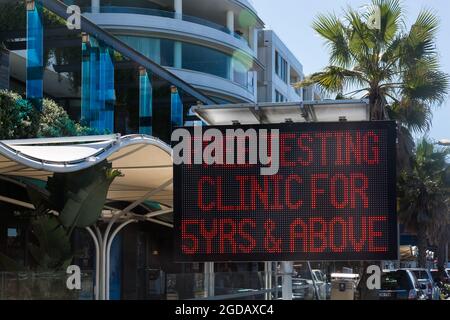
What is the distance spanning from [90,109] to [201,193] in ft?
44.8

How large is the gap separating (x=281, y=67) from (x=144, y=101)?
40.3 m

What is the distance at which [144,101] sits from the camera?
25.2 m

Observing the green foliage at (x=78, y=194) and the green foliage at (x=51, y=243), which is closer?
the green foliage at (x=51, y=243)

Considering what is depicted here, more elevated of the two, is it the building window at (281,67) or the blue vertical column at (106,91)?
the building window at (281,67)

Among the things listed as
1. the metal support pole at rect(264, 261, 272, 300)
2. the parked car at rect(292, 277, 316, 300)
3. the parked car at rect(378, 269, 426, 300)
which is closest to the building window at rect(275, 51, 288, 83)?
the parked car at rect(378, 269, 426, 300)

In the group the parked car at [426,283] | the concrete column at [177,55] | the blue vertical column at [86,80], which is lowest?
the parked car at [426,283]

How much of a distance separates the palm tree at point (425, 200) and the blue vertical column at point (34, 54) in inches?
832

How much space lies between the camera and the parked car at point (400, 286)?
2036 centimetres

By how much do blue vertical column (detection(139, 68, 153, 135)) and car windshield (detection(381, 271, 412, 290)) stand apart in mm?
9118

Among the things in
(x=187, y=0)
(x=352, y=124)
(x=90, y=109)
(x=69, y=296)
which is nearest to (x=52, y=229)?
(x=69, y=296)

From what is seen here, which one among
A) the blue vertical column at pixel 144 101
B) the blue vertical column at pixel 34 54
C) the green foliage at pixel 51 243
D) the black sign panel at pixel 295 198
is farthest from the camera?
the blue vertical column at pixel 144 101

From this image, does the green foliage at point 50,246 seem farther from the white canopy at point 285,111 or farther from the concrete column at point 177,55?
the concrete column at point 177,55

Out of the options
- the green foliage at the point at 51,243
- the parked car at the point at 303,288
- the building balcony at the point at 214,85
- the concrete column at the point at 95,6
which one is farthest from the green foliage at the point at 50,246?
the concrete column at the point at 95,6

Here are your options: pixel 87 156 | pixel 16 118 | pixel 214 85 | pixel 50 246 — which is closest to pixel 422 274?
pixel 16 118
